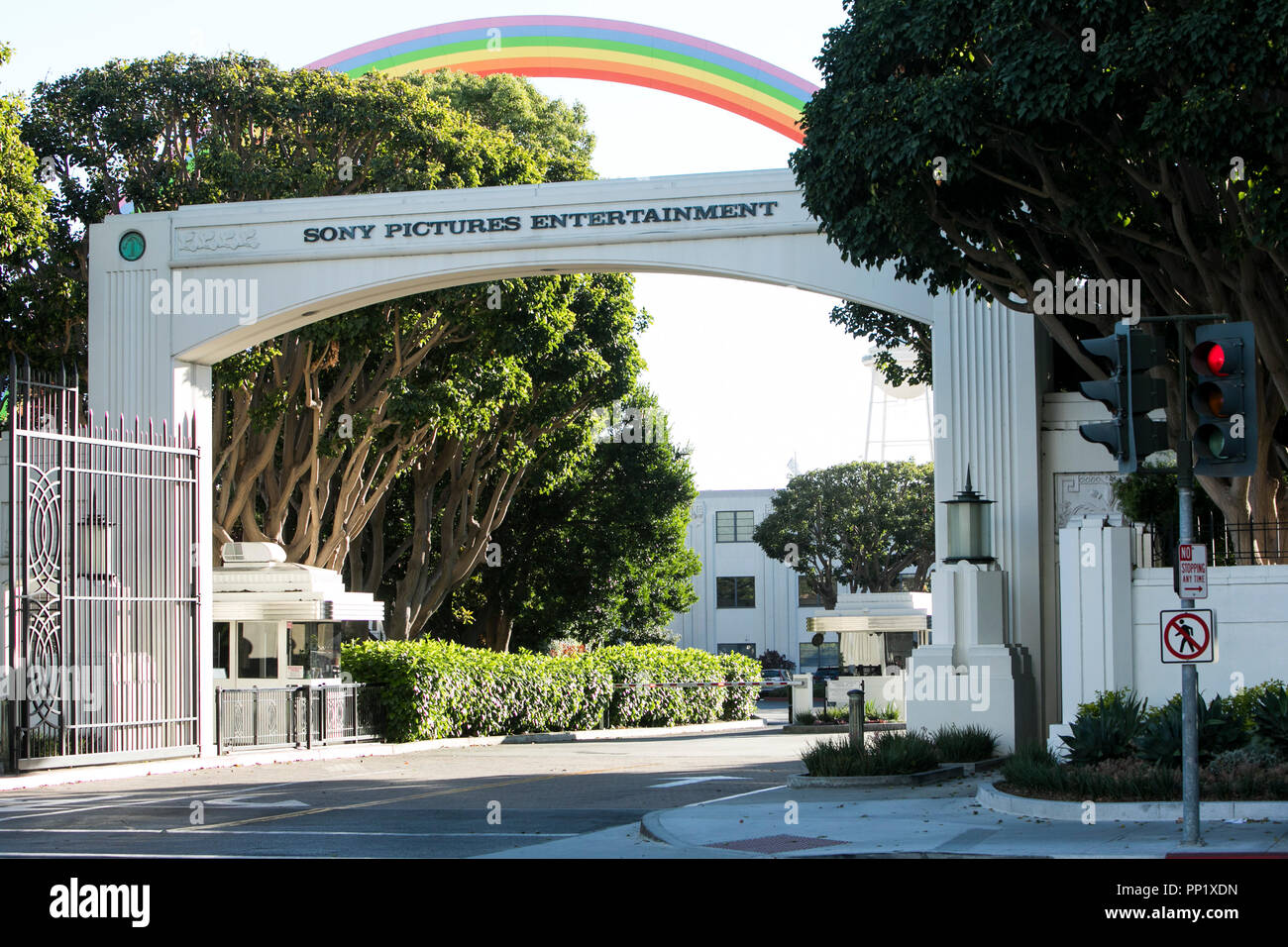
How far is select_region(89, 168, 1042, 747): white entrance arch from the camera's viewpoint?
72.2ft

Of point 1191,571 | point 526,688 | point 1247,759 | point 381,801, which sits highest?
point 1191,571

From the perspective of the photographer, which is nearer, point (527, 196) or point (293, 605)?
point (527, 196)

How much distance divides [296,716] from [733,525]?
61.1 metres

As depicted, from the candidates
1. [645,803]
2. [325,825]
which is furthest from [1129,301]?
[325,825]

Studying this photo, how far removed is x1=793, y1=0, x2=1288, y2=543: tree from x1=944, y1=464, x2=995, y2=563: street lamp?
2977 millimetres

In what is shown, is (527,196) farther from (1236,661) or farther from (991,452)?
(1236,661)

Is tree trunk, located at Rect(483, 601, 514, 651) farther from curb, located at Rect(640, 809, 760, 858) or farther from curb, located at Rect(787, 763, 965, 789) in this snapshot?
curb, located at Rect(640, 809, 760, 858)

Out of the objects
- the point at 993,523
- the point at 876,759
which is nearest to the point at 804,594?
the point at 993,523

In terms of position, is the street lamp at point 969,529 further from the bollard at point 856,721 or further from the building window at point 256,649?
the building window at point 256,649

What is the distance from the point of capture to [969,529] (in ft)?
69.6

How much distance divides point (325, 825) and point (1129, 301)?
1211 centimetres

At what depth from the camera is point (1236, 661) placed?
54.2 ft

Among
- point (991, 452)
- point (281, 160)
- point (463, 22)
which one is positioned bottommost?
point (991, 452)

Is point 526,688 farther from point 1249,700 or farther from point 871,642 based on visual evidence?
point 1249,700
